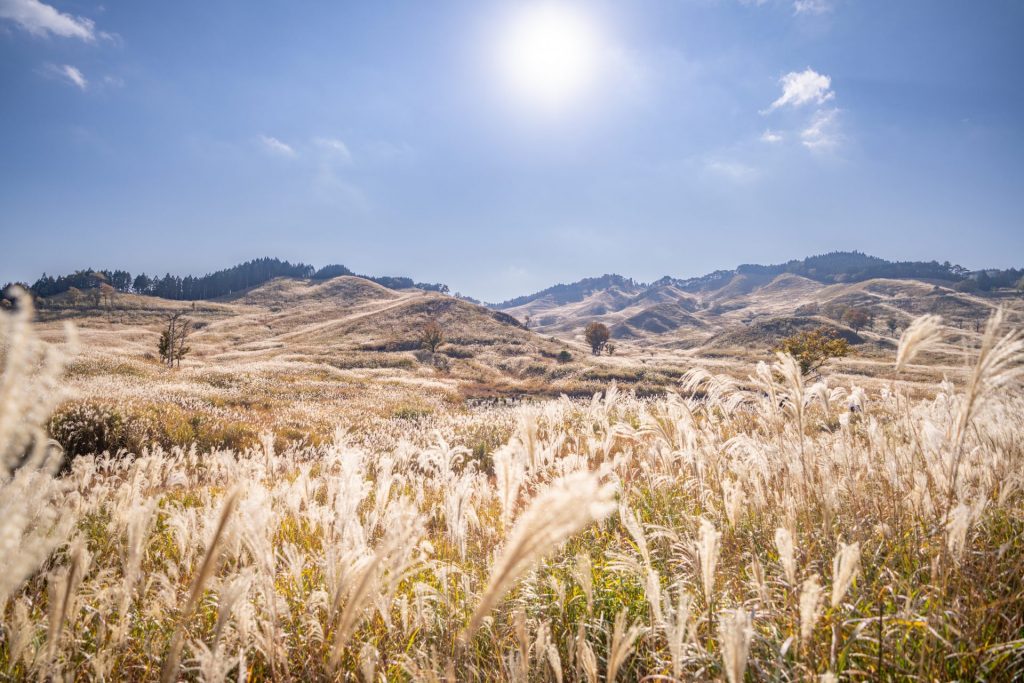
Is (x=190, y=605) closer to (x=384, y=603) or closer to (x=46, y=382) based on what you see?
(x=46, y=382)

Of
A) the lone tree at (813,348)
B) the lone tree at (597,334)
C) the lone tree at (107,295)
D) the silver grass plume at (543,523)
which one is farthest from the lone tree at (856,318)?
the lone tree at (107,295)

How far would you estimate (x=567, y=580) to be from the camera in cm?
367

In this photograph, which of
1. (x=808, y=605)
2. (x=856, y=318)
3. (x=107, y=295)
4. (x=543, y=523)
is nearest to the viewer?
(x=543, y=523)

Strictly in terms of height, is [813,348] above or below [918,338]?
below

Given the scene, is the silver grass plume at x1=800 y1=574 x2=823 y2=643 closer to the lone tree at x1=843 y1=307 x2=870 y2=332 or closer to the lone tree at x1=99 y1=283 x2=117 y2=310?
the lone tree at x1=99 y1=283 x2=117 y2=310

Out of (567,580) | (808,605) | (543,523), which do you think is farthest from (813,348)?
(543,523)

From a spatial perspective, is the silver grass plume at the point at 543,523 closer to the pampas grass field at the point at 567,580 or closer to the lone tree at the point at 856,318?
the pampas grass field at the point at 567,580

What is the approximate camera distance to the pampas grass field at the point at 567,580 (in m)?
1.67

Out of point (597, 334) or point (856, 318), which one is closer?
point (597, 334)

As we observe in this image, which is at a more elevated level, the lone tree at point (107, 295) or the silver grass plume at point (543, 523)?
the lone tree at point (107, 295)

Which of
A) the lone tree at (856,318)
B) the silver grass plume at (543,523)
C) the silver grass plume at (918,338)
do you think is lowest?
the silver grass plume at (543,523)

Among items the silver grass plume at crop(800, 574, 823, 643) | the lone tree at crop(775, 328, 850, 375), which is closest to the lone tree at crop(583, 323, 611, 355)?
the lone tree at crop(775, 328, 850, 375)

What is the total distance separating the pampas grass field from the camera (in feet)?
5.49

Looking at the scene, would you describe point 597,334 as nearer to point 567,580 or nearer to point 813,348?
point 813,348
